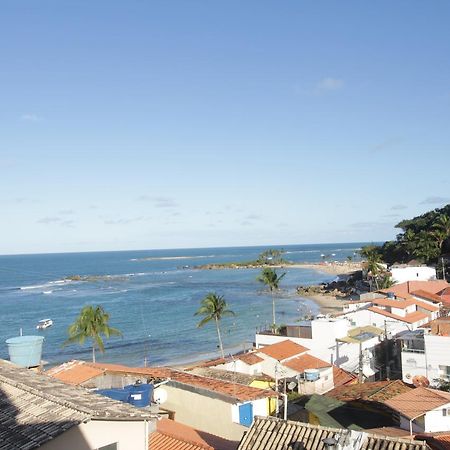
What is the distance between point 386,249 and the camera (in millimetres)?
108188

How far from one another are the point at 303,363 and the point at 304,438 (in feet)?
66.0

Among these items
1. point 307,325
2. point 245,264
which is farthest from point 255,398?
point 245,264

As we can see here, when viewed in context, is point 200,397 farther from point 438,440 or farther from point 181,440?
point 438,440

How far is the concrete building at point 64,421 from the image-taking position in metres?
8.39

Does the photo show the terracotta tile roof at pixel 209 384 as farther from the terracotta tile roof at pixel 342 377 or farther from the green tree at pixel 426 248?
the green tree at pixel 426 248

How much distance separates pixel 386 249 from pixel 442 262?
84.6 feet

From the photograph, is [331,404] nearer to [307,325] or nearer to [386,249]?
[307,325]

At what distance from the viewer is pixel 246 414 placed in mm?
21156

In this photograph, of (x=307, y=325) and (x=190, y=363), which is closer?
(x=307, y=325)

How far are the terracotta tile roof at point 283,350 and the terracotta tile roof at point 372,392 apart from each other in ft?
25.6

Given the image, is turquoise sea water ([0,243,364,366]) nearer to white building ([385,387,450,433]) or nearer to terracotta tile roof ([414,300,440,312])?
terracotta tile roof ([414,300,440,312])

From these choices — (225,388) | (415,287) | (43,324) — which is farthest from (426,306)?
(43,324)

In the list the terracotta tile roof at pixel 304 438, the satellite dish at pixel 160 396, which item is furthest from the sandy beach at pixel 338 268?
the terracotta tile roof at pixel 304 438

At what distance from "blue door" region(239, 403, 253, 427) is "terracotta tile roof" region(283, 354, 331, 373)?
33.8ft
